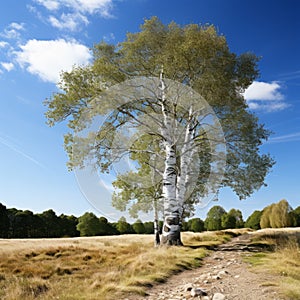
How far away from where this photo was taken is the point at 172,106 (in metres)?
18.4

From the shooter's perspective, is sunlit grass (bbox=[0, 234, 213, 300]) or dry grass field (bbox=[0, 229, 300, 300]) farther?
sunlit grass (bbox=[0, 234, 213, 300])

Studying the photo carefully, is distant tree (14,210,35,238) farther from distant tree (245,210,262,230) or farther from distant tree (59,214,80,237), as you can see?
distant tree (245,210,262,230)

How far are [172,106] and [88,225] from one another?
39518mm

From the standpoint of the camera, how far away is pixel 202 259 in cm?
1252

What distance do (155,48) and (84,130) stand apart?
6.51 meters

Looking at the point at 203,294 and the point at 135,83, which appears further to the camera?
the point at 135,83

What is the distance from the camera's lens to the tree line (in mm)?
50375

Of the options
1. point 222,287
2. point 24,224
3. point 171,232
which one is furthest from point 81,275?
point 24,224

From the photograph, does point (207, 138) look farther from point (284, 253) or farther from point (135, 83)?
point (284, 253)

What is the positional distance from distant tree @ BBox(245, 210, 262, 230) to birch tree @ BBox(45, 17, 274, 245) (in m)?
47.0

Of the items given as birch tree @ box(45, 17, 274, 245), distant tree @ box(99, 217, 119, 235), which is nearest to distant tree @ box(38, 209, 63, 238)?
distant tree @ box(99, 217, 119, 235)

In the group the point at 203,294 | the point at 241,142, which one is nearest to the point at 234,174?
the point at 241,142

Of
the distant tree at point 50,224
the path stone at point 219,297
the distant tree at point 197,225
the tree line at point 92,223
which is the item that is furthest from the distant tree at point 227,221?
the path stone at point 219,297

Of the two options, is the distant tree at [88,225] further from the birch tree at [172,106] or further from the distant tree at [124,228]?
the birch tree at [172,106]
